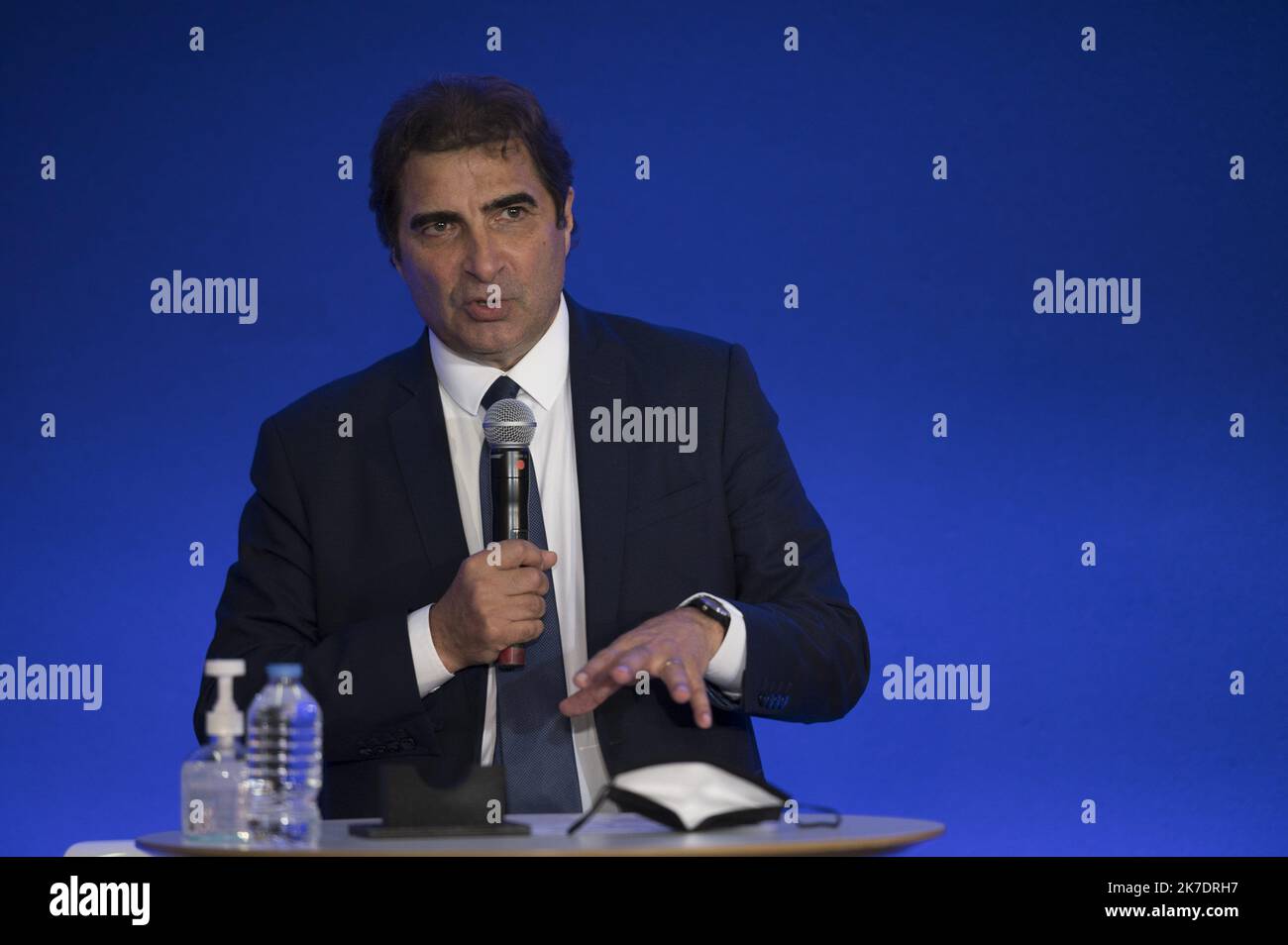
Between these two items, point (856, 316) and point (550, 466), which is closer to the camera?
point (550, 466)

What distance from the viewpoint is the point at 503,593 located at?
88.2 inches

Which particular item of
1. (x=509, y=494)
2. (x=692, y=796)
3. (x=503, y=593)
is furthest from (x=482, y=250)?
(x=692, y=796)

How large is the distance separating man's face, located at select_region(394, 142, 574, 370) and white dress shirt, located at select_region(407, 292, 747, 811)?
1.6 inches

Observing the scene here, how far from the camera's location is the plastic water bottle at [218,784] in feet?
5.86

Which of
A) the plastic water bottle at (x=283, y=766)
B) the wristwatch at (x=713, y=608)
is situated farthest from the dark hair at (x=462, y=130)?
the plastic water bottle at (x=283, y=766)

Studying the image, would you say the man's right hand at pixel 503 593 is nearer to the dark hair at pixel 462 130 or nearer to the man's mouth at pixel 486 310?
the man's mouth at pixel 486 310

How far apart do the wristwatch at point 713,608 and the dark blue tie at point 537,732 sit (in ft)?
0.93

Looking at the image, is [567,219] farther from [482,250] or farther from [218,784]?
[218,784]

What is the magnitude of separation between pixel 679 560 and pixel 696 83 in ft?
6.30

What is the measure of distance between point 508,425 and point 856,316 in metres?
2.05
